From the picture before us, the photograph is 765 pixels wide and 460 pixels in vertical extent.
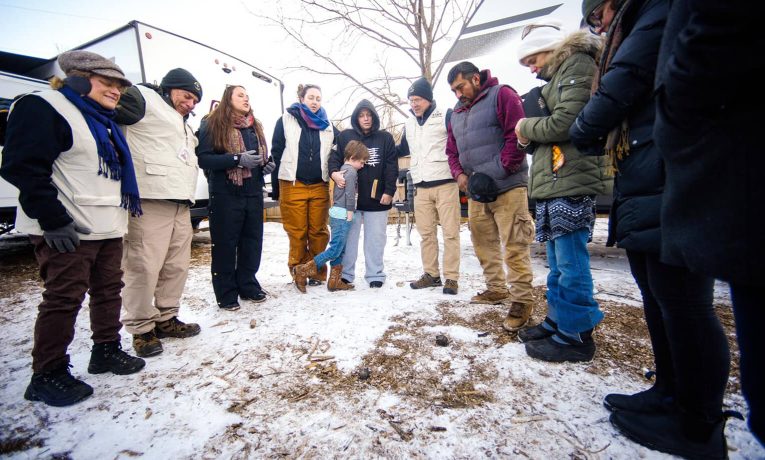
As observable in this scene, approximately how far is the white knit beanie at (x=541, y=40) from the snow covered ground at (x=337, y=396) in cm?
192

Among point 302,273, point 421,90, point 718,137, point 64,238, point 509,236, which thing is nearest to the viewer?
point 718,137

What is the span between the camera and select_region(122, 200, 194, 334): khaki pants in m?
2.26

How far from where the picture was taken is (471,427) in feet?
4.70

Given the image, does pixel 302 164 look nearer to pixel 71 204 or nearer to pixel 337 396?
pixel 71 204

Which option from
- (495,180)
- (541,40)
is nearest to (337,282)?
(495,180)

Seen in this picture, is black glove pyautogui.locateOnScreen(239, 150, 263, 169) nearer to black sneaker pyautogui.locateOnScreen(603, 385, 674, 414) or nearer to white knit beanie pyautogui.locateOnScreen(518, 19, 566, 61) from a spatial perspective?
white knit beanie pyautogui.locateOnScreen(518, 19, 566, 61)

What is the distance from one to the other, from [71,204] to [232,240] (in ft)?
4.45

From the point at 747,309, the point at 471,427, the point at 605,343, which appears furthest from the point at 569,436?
the point at 605,343

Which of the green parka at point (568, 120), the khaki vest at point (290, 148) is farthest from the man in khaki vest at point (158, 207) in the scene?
the green parka at point (568, 120)

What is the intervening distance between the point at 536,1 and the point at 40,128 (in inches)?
312

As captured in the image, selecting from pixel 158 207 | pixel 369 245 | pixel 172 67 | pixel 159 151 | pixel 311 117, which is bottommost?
pixel 369 245

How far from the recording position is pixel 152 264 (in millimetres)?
2312

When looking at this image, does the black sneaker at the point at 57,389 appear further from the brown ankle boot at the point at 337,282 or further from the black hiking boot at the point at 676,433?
the black hiking boot at the point at 676,433

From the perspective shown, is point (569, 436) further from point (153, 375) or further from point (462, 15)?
point (462, 15)
